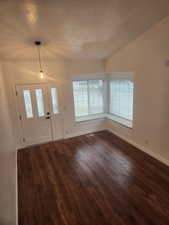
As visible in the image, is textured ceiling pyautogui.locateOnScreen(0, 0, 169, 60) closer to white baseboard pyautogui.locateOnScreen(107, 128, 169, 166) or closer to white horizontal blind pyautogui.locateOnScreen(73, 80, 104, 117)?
white horizontal blind pyautogui.locateOnScreen(73, 80, 104, 117)

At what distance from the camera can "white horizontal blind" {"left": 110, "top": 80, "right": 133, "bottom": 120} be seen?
15.2 ft

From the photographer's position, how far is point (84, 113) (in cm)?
551

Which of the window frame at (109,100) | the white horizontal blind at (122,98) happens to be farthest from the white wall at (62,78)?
the white horizontal blind at (122,98)

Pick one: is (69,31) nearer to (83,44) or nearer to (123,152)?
(83,44)

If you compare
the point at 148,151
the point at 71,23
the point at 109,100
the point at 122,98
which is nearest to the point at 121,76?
the point at 122,98

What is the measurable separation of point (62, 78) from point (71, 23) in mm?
2218

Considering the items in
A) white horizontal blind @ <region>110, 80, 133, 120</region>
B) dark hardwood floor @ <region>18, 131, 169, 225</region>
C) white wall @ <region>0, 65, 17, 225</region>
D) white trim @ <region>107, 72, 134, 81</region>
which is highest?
white trim @ <region>107, 72, 134, 81</region>

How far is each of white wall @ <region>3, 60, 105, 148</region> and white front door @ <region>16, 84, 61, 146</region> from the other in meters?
0.19

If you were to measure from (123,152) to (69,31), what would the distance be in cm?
329

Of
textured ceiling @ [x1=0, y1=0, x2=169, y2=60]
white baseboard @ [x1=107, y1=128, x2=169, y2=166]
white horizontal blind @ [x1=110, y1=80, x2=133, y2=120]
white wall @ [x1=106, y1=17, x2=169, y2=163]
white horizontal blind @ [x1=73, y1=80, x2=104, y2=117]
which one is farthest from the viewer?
white horizontal blind @ [x1=73, y1=80, x2=104, y2=117]

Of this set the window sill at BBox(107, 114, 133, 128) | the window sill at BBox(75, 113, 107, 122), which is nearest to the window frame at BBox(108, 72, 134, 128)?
the window sill at BBox(107, 114, 133, 128)

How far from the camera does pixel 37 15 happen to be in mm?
2178

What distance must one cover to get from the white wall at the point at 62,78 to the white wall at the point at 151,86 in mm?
1401

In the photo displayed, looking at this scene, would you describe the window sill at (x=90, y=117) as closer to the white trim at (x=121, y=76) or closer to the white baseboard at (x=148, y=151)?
the white baseboard at (x=148, y=151)
